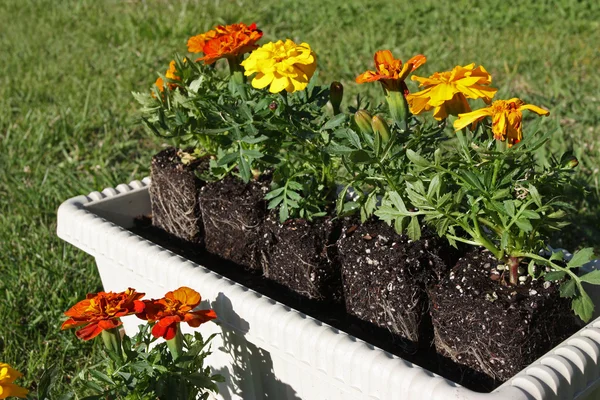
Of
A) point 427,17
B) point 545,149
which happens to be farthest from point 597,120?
point 427,17

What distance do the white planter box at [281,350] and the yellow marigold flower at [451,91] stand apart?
1.48ft

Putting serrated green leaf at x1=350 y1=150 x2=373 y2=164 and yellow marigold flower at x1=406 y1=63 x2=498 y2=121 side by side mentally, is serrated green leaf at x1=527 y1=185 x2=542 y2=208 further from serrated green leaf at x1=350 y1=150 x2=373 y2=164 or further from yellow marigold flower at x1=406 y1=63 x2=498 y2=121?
serrated green leaf at x1=350 y1=150 x2=373 y2=164

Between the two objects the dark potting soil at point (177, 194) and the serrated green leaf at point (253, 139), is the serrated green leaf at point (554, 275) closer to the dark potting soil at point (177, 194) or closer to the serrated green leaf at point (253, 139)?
the serrated green leaf at point (253, 139)

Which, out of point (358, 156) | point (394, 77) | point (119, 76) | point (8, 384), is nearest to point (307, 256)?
point (358, 156)

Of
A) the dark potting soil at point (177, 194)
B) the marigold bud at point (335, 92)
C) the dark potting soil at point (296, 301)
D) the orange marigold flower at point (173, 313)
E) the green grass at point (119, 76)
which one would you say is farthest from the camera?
the green grass at point (119, 76)

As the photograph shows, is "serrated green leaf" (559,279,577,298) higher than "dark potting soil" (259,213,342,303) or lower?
higher

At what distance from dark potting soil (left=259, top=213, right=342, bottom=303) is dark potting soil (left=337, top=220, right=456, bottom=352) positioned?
0.33ft

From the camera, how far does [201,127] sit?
2.00 meters

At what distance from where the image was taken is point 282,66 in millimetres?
1597

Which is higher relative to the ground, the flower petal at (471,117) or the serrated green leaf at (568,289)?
the flower petal at (471,117)

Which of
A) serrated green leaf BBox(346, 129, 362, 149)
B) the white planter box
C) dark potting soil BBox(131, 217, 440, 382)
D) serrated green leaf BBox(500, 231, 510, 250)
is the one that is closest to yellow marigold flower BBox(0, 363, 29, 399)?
the white planter box

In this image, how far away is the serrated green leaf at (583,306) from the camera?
1.34m

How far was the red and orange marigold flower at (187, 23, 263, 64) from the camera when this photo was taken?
1.82 metres

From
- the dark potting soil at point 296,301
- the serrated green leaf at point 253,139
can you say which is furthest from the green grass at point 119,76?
the serrated green leaf at point 253,139
